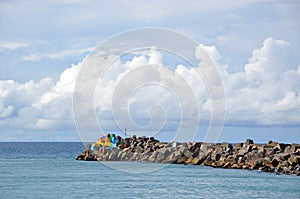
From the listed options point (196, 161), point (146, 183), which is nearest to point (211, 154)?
point (196, 161)

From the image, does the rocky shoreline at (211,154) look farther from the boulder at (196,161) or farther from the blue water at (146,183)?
the blue water at (146,183)

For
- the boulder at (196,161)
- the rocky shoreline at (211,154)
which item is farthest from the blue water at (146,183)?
the boulder at (196,161)

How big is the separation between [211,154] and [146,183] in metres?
26.6

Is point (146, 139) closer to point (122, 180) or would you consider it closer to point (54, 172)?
point (54, 172)

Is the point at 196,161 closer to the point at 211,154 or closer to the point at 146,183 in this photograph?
the point at 211,154

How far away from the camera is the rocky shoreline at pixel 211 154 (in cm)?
7044

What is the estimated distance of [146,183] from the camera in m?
59.0

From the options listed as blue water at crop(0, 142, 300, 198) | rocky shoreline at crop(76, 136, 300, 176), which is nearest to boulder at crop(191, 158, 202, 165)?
rocky shoreline at crop(76, 136, 300, 176)

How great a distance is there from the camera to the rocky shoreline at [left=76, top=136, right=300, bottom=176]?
7044cm

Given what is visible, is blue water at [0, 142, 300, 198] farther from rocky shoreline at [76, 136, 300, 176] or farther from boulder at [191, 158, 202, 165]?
boulder at [191, 158, 202, 165]

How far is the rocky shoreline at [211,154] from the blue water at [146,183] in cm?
309

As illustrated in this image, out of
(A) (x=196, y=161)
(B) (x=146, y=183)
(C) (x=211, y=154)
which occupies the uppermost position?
(C) (x=211, y=154)

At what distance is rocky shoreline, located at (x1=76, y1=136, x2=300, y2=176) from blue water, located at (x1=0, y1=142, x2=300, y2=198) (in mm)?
3087

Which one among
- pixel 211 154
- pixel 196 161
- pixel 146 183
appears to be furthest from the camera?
pixel 211 154
